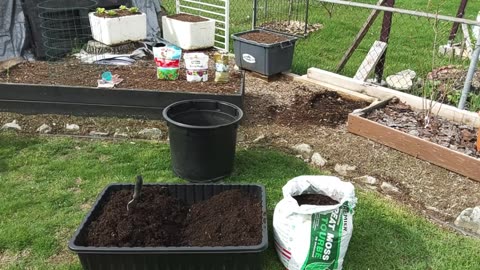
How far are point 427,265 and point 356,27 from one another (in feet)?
20.5

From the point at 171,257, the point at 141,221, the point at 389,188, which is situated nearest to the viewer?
the point at 171,257

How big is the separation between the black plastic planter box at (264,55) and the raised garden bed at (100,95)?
797 millimetres

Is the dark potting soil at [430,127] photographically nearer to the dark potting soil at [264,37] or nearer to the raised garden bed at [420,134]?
the raised garden bed at [420,134]

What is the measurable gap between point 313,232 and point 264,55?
128 inches

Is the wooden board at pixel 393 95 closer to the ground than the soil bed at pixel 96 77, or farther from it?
closer to the ground

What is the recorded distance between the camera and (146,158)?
3.59m

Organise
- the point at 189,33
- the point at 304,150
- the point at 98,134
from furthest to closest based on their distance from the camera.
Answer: the point at 189,33 < the point at 98,134 < the point at 304,150

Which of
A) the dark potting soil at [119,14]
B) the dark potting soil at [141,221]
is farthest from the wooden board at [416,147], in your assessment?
the dark potting soil at [119,14]

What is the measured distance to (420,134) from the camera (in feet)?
12.5

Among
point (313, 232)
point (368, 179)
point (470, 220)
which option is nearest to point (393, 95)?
point (368, 179)

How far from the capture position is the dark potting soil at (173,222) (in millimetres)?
2307

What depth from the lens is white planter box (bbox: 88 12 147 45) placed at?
19.6 feet

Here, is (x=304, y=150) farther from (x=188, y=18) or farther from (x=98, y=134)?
(x=188, y=18)

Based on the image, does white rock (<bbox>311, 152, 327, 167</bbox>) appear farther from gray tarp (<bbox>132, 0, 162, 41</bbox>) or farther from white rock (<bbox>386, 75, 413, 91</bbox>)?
gray tarp (<bbox>132, 0, 162, 41</bbox>)
